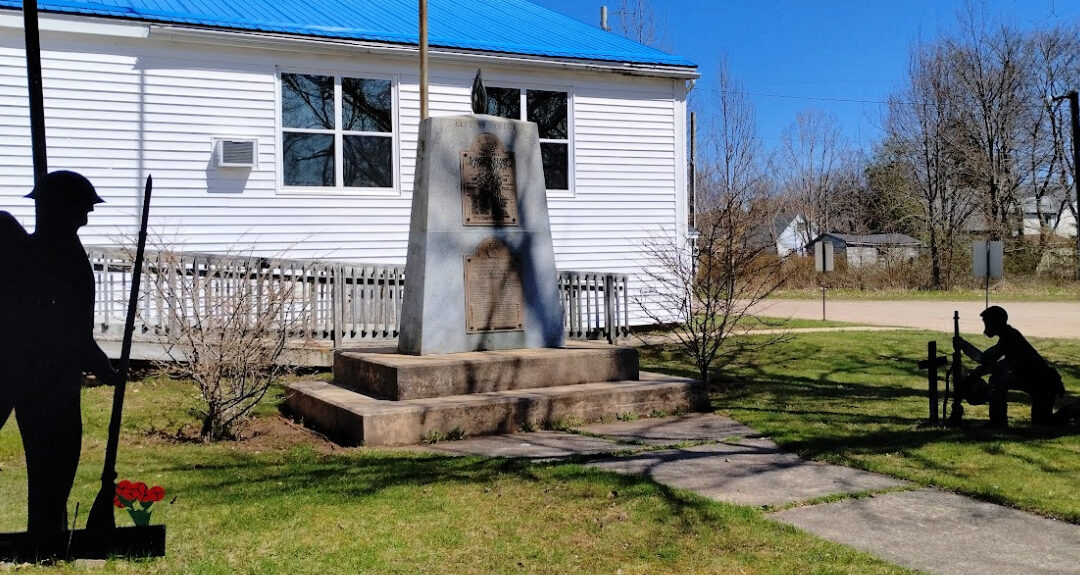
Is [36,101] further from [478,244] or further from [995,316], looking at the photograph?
[995,316]

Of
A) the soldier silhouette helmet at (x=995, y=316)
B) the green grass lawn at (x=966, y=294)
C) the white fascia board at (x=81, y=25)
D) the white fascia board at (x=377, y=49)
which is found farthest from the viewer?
the green grass lawn at (x=966, y=294)

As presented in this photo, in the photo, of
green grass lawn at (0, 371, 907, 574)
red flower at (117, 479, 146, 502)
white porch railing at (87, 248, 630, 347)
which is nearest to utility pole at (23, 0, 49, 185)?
red flower at (117, 479, 146, 502)

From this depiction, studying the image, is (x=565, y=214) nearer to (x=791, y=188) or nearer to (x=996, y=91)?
(x=996, y=91)

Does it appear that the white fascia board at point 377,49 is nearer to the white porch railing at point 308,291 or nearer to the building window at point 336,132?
the building window at point 336,132

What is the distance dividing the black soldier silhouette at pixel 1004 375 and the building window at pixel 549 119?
355 inches

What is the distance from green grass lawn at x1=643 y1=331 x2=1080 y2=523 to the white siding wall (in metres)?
3.92

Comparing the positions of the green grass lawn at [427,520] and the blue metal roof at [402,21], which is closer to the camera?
the green grass lawn at [427,520]

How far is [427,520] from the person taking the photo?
4.73 m

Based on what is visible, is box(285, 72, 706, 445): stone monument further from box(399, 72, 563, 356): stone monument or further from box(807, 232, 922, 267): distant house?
box(807, 232, 922, 267): distant house

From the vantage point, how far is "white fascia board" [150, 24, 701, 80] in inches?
492

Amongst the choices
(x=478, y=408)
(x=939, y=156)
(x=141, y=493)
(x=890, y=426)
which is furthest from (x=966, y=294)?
(x=141, y=493)

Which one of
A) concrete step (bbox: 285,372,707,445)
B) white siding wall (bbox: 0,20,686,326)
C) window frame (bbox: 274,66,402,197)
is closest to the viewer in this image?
concrete step (bbox: 285,372,707,445)

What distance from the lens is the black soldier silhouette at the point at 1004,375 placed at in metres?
7.32

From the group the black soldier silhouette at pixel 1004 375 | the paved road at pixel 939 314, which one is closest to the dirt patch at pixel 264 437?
the black soldier silhouette at pixel 1004 375
